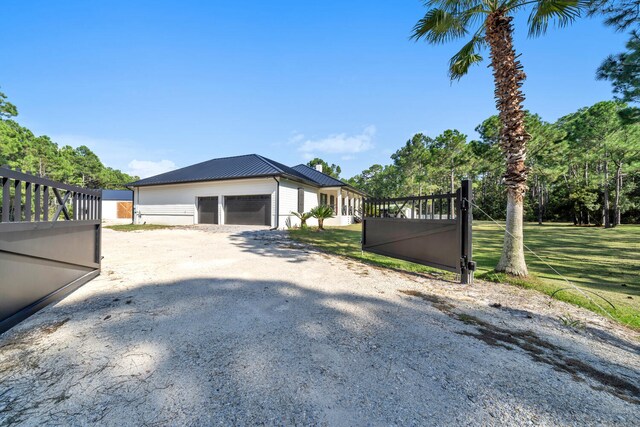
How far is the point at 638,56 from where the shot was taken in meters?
5.72

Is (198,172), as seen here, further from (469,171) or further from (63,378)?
(469,171)

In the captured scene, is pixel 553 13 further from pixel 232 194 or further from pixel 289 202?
pixel 232 194

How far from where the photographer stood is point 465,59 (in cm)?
594

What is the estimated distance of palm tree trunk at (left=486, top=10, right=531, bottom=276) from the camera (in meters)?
4.60

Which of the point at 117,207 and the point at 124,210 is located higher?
the point at 117,207

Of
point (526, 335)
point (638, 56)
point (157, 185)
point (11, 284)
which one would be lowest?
point (526, 335)

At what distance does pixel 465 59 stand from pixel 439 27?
1115 millimetres

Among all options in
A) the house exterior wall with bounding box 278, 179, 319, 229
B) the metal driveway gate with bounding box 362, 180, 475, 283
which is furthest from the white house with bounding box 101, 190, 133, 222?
the metal driveway gate with bounding box 362, 180, 475, 283

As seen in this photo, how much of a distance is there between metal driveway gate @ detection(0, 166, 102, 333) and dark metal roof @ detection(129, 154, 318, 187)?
10.4 meters

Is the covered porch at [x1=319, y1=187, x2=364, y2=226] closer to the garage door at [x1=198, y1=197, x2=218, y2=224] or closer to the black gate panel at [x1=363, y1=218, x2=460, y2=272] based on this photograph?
the garage door at [x1=198, y1=197, x2=218, y2=224]

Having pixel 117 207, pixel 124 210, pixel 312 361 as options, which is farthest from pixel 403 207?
pixel 117 207

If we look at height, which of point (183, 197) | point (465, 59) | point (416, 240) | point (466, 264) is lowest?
point (466, 264)

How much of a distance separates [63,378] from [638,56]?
11.4 metres

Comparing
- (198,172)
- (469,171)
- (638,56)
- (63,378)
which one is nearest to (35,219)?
(63,378)
